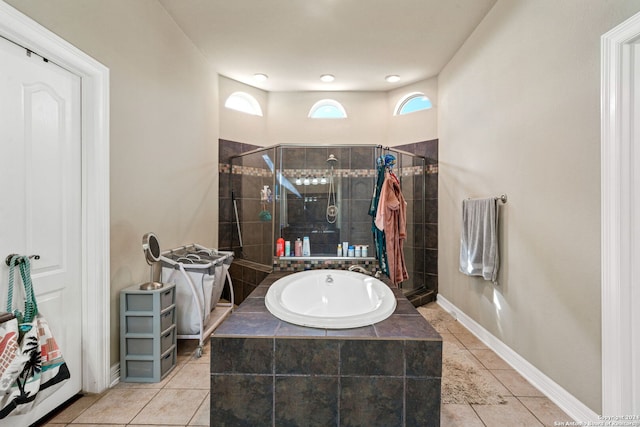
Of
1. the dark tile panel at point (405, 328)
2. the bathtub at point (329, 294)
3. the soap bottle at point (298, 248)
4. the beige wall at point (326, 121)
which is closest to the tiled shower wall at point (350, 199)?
the soap bottle at point (298, 248)

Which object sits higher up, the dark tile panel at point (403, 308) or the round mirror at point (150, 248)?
the round mirror at point (150, 248)

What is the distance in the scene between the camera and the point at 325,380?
1482 millimetres

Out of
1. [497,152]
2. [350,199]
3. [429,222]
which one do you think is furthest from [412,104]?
[497,152]

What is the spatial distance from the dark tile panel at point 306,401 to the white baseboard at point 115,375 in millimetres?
1225

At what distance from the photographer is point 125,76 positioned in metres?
2.07

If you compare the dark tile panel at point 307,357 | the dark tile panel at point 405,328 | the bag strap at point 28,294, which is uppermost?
the bag strap at point 28,294

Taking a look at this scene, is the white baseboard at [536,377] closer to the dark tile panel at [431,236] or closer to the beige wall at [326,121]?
the dark tile panel at [431,236]

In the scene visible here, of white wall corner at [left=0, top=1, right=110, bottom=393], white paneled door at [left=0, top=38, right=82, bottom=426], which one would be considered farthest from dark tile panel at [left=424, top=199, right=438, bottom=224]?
white paneled door at [left=0, top=38, right=82, bottom=426]

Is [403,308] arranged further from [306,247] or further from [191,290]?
[191,290]

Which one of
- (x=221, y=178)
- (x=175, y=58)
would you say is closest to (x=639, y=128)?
(x=175, y=58)

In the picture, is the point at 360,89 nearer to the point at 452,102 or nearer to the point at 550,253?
the point at 452,102

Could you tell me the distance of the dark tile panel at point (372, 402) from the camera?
146 cm

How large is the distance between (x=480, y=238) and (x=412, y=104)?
7.50ft

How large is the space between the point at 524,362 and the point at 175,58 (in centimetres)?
370
